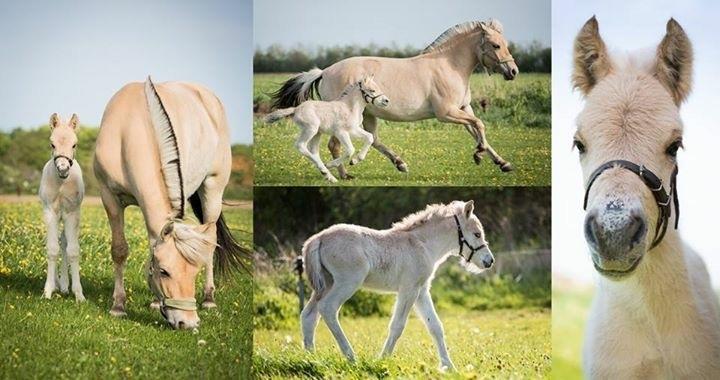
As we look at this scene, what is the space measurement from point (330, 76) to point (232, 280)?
147 cm

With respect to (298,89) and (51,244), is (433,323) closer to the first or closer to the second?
(298,89)

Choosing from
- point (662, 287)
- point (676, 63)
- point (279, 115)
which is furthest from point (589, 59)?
point (279, 115)

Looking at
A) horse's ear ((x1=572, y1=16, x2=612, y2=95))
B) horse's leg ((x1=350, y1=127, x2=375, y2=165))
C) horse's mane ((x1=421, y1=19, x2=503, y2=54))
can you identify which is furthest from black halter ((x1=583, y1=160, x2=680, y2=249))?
horse's mane ((x1=421, y1=19, x2=503, y2=54))

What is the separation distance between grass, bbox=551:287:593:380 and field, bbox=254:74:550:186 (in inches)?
32.7

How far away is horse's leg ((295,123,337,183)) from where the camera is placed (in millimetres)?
6680

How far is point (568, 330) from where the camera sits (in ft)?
23.4

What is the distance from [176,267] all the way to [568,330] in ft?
9.14

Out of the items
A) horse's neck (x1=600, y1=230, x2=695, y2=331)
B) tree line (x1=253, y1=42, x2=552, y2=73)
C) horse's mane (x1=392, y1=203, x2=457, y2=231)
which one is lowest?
horse's mane (x1=392, y1=203, x2=457, y2=231)

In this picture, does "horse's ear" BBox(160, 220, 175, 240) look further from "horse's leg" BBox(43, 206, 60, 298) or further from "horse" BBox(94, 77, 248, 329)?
"horse's leg" BBox(43, 206, 60, 298)

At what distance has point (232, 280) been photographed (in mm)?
6668

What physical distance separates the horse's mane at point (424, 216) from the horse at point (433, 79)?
0.39 metres

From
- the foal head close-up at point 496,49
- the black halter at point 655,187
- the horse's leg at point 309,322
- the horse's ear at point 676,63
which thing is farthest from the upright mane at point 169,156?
the horse's ear at point 676,63

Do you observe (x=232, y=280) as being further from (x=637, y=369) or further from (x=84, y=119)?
(x=637, y=369)

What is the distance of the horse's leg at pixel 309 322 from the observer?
6535 millimetres
